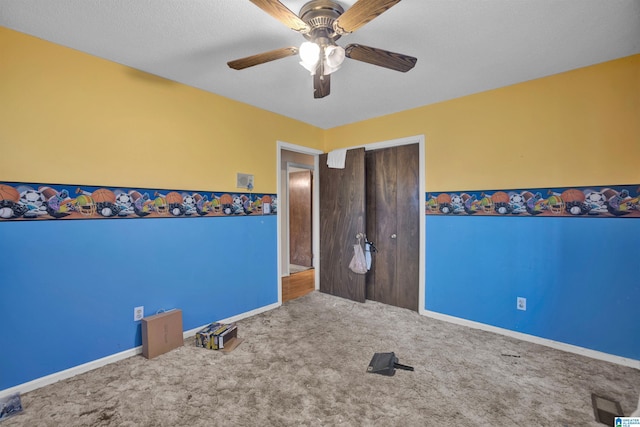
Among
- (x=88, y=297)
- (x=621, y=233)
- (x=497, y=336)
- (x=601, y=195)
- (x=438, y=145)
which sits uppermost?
(x=438, y=145)

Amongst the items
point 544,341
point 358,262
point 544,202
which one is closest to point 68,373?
Result: point 358,262

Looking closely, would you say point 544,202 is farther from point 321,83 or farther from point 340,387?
point 340,387

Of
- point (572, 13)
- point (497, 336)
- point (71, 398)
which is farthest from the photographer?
point (497, 336)

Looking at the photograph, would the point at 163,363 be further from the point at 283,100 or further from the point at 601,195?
the point at 601,195

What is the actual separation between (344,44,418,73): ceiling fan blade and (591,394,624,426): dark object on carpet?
7.90 feet

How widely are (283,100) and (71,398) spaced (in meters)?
3.07

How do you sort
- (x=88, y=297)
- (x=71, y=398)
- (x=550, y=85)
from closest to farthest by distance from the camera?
(x=71, y=398) < (x=88, y=297) < (x=550, y=85)

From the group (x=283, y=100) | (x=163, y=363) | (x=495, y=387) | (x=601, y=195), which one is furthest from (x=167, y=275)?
(x=601, y=195)

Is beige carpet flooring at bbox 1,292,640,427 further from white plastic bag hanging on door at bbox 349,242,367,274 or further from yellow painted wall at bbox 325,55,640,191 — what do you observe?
yellow painted wall at bbox 325,55,640,191

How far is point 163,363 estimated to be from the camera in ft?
7.16

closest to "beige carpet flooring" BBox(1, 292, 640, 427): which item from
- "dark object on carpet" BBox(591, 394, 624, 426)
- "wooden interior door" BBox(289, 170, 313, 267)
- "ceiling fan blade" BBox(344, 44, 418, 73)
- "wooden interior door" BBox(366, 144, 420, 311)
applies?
"dark object on carpet" BBox(591, 394, 624, 426)

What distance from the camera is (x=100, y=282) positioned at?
2.15m

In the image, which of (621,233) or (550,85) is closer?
(621,233)

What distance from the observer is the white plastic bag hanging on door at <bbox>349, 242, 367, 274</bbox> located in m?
3.58
